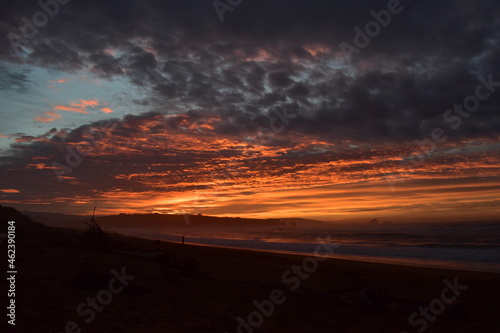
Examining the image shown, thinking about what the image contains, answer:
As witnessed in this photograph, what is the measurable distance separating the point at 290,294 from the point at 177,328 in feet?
17.9

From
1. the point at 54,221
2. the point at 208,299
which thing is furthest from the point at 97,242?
the point at 54,221

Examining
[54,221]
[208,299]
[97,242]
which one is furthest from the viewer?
[54,221]

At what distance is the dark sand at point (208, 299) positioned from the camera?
6.72 m

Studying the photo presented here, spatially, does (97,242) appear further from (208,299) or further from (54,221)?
(54,221)

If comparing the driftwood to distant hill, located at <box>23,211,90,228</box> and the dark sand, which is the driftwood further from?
distant hill, located at <box>23,211,90,228</box>

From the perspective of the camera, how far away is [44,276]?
8.89 m

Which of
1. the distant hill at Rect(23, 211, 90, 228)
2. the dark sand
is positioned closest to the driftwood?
the dark sand

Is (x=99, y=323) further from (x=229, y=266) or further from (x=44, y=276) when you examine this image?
(x=229, y=266)

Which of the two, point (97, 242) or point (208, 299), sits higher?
point (97, 242)

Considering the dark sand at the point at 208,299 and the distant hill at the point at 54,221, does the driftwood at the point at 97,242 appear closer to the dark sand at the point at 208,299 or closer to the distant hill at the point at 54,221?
the dark sand at the point at 208,299

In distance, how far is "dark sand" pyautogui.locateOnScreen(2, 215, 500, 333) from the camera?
672 cm

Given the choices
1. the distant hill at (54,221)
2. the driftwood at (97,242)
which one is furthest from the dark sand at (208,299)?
the distant hill at (54,221)

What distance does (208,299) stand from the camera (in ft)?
30.6

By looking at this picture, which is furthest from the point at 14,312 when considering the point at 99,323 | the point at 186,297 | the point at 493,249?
the point at 493,249
